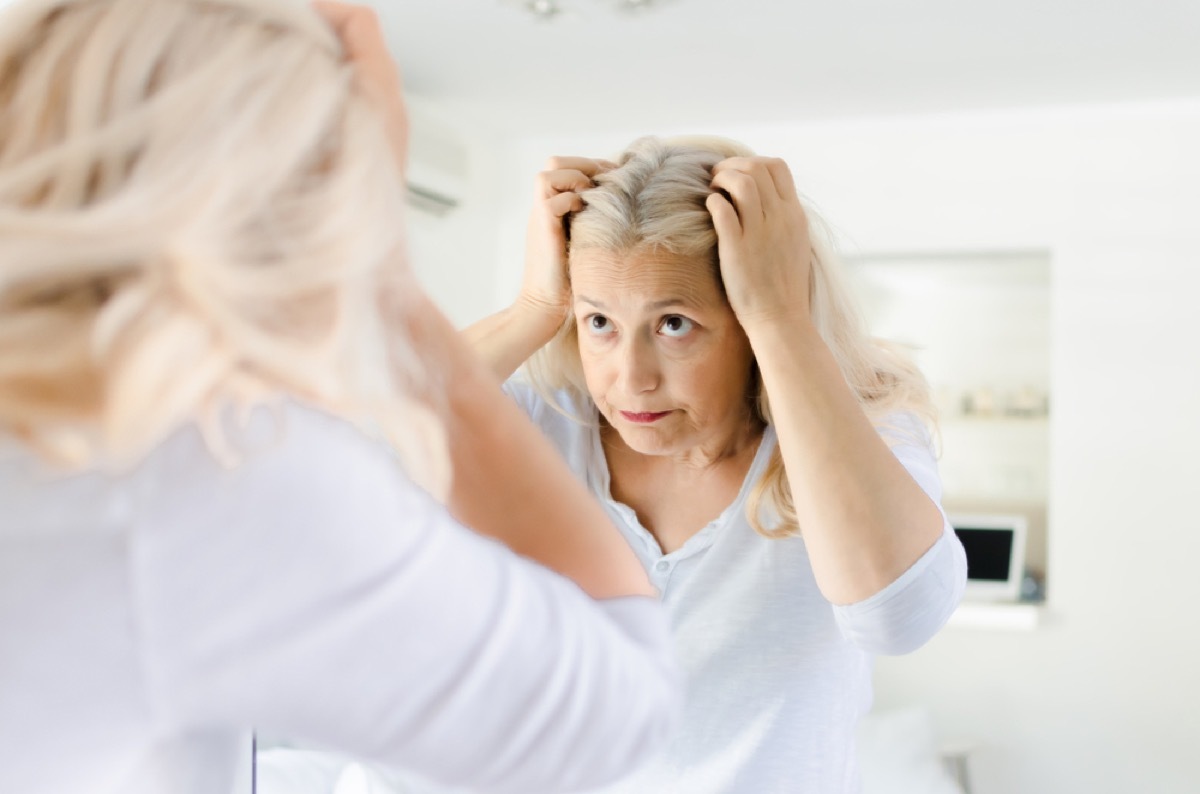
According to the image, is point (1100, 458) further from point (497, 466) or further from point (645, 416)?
point (497, 466)

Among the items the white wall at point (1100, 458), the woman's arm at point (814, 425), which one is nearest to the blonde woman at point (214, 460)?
the woman's arm at point (814, 425)

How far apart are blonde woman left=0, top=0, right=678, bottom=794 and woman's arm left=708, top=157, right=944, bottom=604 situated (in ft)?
1.47

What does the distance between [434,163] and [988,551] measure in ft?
7.86

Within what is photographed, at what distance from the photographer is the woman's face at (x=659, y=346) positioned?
1.10 meters

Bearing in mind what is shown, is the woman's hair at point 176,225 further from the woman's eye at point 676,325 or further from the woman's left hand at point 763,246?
the woman's eye at point 676,325

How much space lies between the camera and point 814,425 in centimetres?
92

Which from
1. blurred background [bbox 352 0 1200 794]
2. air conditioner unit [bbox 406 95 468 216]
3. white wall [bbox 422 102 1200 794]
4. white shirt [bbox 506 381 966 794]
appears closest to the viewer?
white shirt [bbox 506 381 966 794]

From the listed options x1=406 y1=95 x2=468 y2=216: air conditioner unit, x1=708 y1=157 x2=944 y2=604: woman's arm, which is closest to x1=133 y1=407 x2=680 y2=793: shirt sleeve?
x1=708 y1=157 x2=944 y2=604: woman's arm

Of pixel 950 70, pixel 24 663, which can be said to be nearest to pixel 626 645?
pixel 24 663

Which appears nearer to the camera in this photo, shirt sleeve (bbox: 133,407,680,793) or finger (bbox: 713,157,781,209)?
shirt sleeve (bbox: 133,407,680,793)

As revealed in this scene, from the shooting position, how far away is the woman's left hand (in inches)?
37.3

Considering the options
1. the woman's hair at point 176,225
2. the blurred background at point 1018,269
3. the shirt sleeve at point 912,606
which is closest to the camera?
the woman's hair at point 176,225

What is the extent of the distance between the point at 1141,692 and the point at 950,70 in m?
2.13

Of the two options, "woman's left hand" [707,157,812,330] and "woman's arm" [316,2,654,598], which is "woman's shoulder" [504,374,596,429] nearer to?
"woman's left hand" [707,157,812,330]
